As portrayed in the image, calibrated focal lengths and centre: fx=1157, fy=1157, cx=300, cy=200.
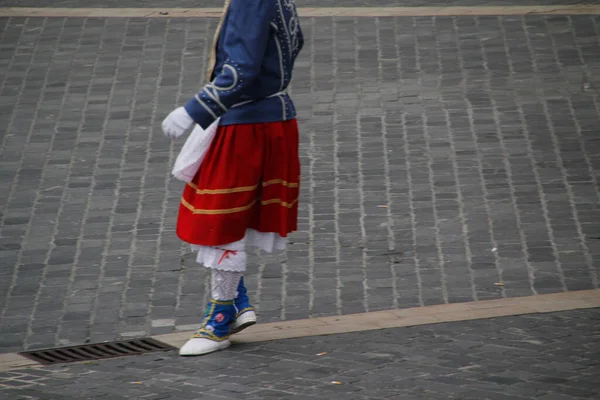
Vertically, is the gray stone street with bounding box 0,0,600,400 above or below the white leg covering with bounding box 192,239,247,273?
below

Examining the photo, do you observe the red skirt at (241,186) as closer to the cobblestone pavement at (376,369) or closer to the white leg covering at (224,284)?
the white leg covering at (224,284)

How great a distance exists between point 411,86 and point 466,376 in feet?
15.5

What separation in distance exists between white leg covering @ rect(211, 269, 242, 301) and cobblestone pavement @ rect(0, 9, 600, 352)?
2.36 ft

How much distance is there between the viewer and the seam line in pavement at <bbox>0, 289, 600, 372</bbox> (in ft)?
Result: 21.0

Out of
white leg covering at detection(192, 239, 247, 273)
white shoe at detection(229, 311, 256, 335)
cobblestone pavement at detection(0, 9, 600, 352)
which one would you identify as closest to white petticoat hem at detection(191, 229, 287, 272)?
white leg covering at detection(192, 239, 247, 273)

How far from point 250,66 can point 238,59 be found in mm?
67

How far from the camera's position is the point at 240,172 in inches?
226

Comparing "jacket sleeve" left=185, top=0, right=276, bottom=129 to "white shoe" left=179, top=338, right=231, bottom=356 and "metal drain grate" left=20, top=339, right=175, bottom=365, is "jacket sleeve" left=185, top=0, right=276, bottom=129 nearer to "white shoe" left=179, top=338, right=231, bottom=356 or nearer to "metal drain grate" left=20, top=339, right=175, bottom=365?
"white shoe" left=179, top=338, right=231, bottom=356

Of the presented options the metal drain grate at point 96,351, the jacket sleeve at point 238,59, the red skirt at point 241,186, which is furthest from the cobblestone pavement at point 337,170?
the jacket sleeve at point 238,59

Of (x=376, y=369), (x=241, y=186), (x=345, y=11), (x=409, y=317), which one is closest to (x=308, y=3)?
(x=345, y=11)

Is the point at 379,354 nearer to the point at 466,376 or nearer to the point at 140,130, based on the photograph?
the point at 466,376

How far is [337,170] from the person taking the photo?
8.70 metres

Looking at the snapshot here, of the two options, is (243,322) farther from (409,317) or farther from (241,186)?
(409,317)

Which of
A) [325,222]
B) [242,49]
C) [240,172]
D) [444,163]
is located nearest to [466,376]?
[240,172]
